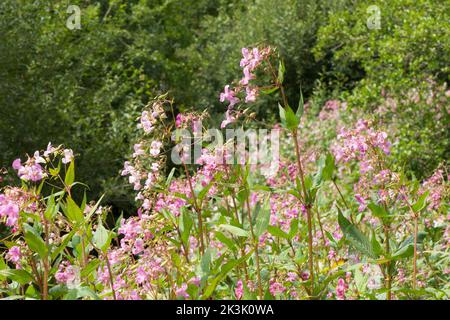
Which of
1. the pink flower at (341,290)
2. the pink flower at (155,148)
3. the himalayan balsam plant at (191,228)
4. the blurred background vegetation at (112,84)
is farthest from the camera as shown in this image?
the blurred background vegetation at (112,84)

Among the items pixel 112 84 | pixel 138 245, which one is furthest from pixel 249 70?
pixel 112 84

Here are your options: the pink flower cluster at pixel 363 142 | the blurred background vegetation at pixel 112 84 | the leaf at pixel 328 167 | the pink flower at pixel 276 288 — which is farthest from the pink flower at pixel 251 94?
the blurred background vegetation at pixel 112 84

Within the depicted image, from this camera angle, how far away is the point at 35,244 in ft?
5.33

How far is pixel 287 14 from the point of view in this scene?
34.7ft

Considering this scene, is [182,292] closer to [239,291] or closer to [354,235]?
[239,291]

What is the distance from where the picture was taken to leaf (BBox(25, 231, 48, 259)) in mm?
1619

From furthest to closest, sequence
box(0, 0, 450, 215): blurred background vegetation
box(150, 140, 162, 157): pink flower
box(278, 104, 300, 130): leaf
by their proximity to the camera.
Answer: box(0, 0, 450, 215): blurred background vegetation, box(150, 140, 162, 157): pink flower, box(278, 104, 300, 130): leaf

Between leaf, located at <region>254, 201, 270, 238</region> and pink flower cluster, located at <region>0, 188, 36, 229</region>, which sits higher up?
pink flower cluster, located at <region>0, 188, 36, 229</region>

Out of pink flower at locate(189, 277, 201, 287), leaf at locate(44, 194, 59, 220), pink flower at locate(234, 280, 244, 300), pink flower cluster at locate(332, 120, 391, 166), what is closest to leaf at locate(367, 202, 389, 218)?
pink flower cluster at locate(332, 120, 391, 166)

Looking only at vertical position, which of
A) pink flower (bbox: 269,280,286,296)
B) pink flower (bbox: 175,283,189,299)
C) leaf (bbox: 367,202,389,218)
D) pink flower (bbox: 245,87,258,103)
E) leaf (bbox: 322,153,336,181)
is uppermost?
pink flower (bbox: 245,87,258,103)

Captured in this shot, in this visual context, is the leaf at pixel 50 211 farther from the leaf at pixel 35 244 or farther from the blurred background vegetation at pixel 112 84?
the blurred background vegetation at pixel 112 84

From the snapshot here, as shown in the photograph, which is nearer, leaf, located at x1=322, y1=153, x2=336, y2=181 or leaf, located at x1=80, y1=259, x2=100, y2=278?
leaf, located at x1=80, y1=259, x2=100, y2=278

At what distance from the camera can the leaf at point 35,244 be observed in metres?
1.62

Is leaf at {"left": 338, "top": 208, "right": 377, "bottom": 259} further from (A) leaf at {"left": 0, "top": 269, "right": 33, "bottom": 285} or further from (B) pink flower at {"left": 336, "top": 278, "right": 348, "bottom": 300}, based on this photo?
(A) leaf at {"left": 0, "top": 269, "right": 33, "bottom": 285}
